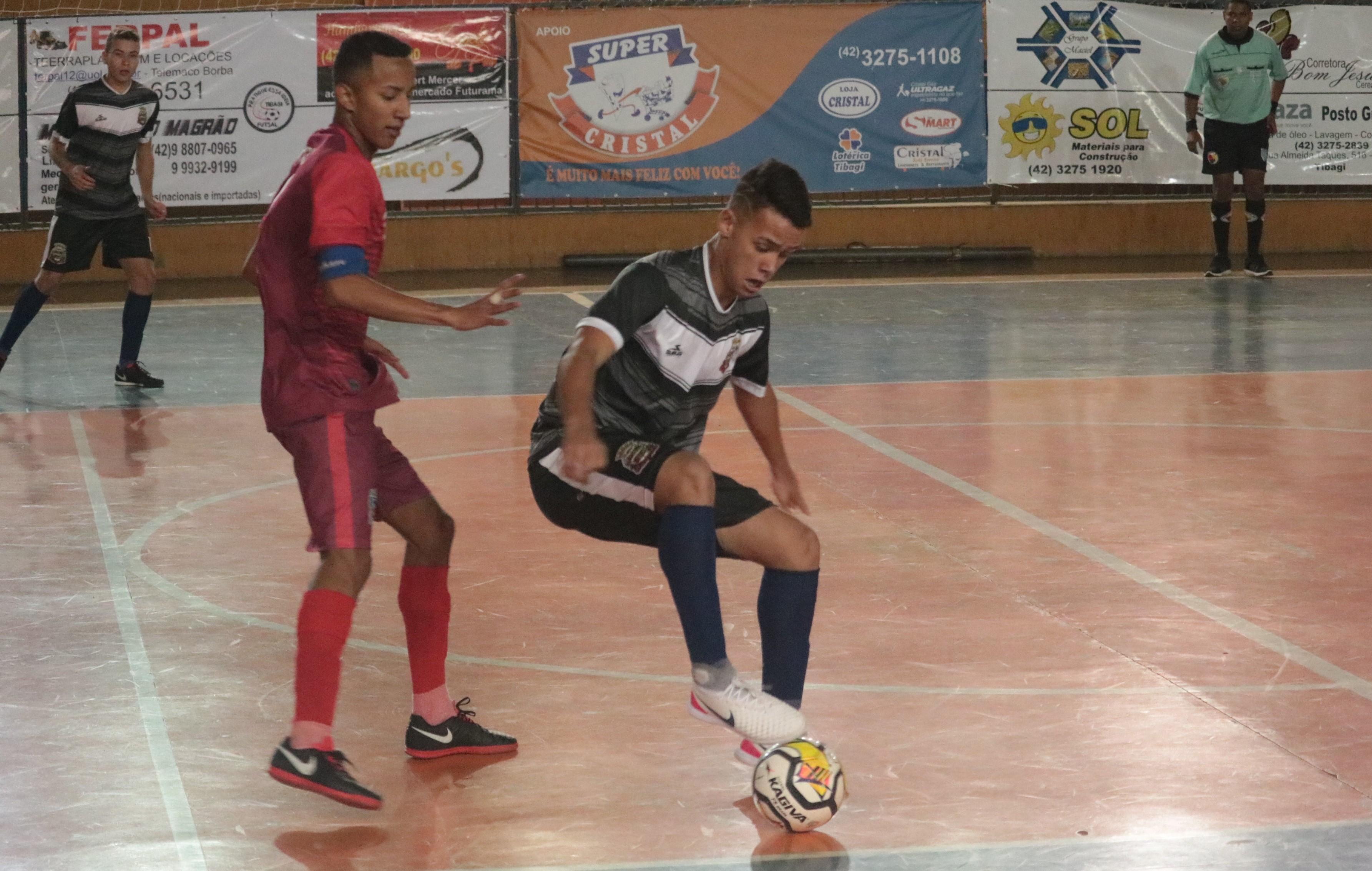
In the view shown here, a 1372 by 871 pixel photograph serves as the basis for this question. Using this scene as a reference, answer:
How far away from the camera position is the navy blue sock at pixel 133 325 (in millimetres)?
10969

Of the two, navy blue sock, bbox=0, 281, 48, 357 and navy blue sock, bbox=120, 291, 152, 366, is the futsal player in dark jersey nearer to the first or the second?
navy blue sock, bbox=120, 291, 152, 366

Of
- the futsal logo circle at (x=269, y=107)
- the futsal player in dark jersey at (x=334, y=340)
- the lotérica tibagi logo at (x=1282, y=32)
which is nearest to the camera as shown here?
the futsal player in dark jersey at (x=334, y=340)

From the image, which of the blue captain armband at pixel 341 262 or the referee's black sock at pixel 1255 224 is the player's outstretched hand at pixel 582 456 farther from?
the referee's black sock at pixel 1255 224

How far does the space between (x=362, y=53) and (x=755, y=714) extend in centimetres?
184

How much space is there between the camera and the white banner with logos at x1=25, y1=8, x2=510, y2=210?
16609mm

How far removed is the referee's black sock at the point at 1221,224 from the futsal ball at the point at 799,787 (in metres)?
13.4

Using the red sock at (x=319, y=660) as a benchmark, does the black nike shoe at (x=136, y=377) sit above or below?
below

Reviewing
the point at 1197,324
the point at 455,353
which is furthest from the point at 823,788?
the point at 1197,324

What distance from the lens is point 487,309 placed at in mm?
4332

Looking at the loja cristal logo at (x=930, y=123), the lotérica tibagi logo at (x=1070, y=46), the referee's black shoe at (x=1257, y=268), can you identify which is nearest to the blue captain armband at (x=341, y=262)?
the referee's black shoe at (x=1257, y=268)

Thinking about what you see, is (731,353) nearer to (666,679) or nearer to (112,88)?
(666,679)

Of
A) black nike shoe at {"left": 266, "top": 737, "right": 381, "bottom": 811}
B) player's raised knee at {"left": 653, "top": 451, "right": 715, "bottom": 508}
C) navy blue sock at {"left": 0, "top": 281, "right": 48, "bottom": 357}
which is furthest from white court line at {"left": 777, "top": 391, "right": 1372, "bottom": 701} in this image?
navy blue sock at {"left": 0, "top": 281, "right": 48, "bottom": 357}

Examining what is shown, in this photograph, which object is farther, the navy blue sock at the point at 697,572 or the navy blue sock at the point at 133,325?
the navy blue sock at the point at 133,325

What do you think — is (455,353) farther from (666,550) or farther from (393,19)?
(666,550)
